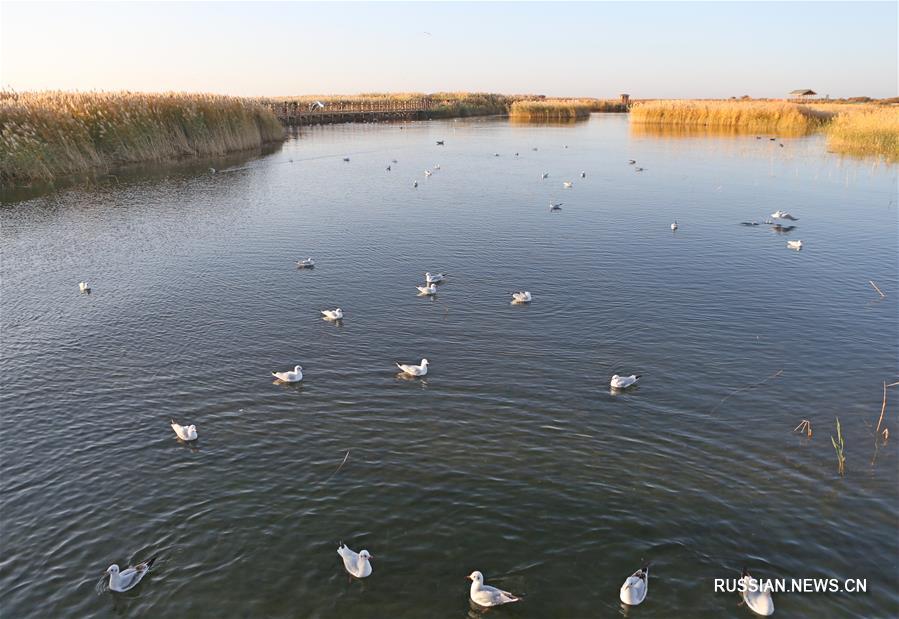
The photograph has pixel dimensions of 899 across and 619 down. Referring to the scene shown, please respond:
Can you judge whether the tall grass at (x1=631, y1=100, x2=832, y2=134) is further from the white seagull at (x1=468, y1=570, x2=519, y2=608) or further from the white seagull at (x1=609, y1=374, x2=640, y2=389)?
the white seagull at (x1=468, y1=570, x2=519, y2=608)

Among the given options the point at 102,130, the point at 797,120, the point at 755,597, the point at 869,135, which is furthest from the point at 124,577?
the point at 797,120

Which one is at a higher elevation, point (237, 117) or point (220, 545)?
point (237, 117)

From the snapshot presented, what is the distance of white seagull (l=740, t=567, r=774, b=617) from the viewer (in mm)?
9875

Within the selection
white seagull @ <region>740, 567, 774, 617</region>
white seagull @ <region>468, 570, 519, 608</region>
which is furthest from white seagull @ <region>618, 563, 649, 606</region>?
white seagull @ <region>468, 570, 519, 608</region>

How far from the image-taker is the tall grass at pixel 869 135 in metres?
57.7

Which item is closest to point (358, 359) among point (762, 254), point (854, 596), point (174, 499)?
point (174, 499)

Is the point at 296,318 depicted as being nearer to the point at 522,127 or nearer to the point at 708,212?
the point at 708,212

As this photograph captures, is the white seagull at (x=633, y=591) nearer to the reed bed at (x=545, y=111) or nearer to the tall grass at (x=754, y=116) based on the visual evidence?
the tall grass at (x=754, y=116)

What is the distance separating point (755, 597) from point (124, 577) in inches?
420

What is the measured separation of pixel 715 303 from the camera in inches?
910

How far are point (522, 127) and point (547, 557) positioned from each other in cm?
9905

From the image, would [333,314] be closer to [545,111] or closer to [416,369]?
[416,369]

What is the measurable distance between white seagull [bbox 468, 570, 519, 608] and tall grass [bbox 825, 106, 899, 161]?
62.6 meters

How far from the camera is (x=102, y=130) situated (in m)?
45.8
